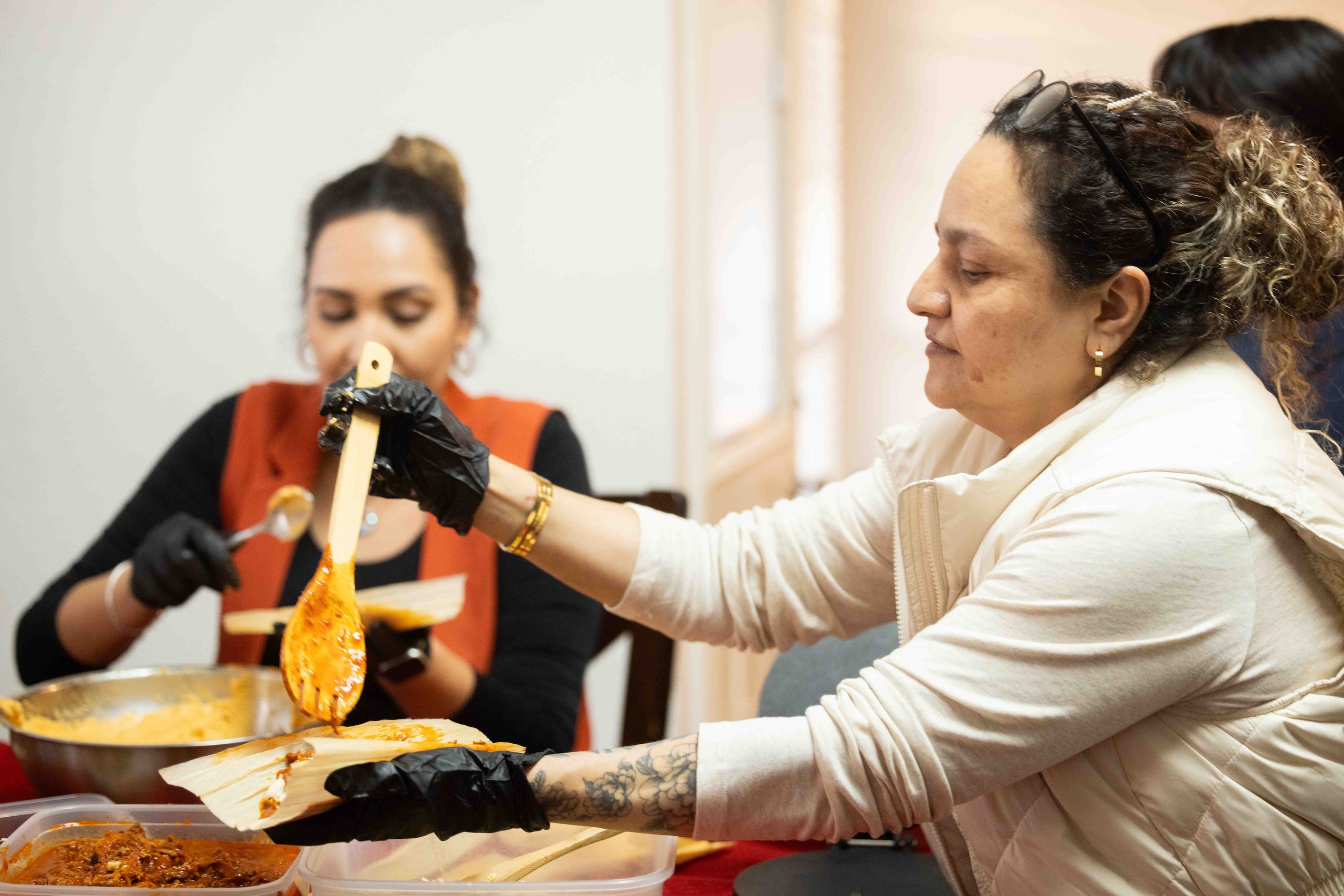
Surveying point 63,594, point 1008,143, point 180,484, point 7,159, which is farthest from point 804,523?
point 7,159

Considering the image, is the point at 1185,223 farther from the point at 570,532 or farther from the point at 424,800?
the point at 424,800

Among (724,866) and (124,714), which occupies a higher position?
(124,714)

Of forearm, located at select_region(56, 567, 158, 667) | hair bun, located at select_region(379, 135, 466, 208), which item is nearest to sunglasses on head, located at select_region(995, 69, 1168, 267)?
hair bun, located at select_region(379, 135, 466, 208)

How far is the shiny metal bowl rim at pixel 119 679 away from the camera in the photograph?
3.30ft

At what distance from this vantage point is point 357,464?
98 cm

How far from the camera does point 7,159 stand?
1.72 metres

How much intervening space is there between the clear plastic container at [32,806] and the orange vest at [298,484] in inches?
27.6

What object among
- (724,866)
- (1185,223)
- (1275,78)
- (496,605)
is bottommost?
(724,866)

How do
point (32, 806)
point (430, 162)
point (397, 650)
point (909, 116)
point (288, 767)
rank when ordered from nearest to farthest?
point (288, 767)
point (32, 806)
point (397, 650)
point (430, 162)
point (909, 116)

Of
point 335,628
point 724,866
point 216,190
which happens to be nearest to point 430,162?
point 216,190

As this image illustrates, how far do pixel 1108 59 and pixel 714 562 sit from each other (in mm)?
3448

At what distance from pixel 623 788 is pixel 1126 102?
2.50ft

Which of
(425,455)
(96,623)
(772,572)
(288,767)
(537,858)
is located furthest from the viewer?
(96,623)

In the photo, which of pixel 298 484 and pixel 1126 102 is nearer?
pixel 1126 102
